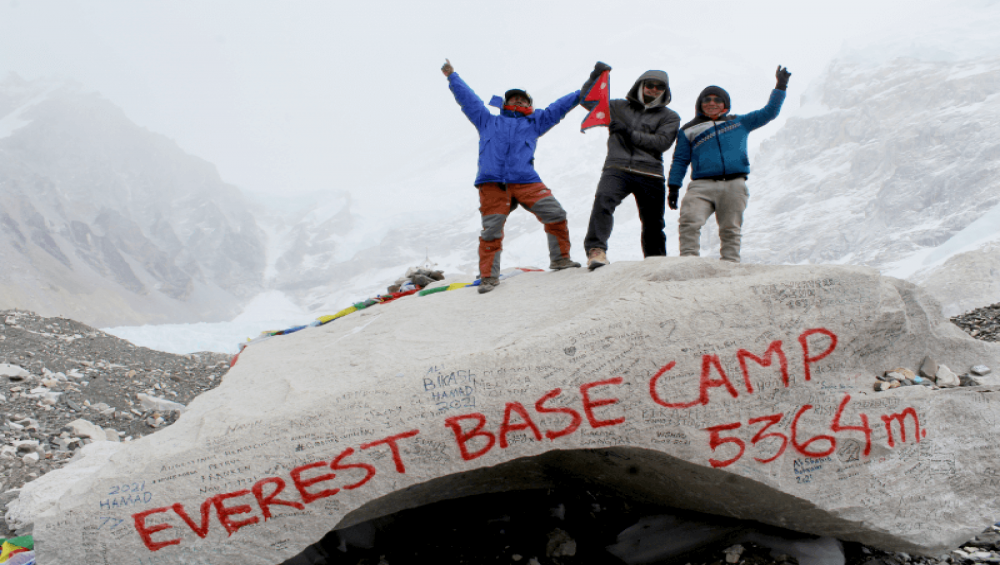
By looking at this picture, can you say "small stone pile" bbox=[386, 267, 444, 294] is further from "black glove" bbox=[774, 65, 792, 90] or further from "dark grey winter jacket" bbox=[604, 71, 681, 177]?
"black glove" bbox=[774, 65, 792, 90]

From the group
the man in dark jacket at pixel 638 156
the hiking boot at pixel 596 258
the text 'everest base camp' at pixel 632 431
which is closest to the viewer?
the text 'everest base camp' at pixel 632 431

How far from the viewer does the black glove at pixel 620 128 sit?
5387 mm

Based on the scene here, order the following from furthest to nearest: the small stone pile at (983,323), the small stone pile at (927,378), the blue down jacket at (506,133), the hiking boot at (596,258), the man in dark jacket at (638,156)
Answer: the small stone pile at (983,323) → the man in dark jacket at (638,156) → the blue down jacket at (506,133) → the hiking boot at (596,258) → the small stone pile at (927,378)

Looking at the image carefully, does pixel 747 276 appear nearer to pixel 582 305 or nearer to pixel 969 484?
pixel 582 305

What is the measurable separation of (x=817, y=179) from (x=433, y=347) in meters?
128

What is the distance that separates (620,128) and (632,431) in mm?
3276

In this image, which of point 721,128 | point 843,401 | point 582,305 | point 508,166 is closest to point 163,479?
point 582,305

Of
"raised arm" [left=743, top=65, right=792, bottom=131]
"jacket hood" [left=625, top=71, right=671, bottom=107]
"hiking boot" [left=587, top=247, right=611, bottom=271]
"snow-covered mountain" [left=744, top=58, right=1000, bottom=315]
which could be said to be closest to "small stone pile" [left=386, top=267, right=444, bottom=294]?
"hiking boot" [left=587, top=247, right=611, bottom=271]

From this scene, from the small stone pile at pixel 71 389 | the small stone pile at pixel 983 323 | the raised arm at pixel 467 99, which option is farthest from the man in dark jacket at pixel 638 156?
the small stone pile at pixel 983 323

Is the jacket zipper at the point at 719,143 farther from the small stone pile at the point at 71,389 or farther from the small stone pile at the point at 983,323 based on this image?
the small stone pile at the point at 71,389

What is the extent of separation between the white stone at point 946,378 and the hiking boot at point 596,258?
8.23 feet

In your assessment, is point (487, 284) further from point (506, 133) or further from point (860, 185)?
point (860, 185)

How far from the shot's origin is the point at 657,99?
5.46m

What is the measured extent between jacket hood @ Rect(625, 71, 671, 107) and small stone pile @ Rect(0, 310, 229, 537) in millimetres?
6388
